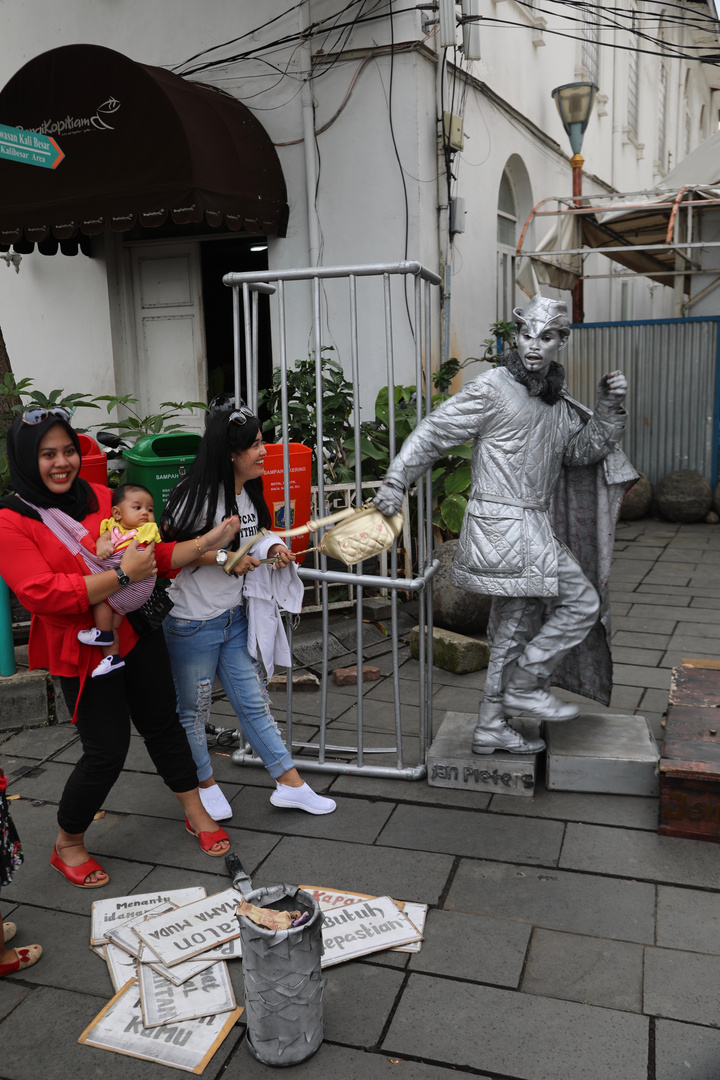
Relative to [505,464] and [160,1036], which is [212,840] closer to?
[160,1036]

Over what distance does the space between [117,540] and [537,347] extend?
69.3 inches

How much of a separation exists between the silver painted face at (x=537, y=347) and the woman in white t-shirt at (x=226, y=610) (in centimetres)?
110

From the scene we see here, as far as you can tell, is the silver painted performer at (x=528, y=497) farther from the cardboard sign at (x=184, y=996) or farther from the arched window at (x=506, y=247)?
the arched window at (x=506, y=247)

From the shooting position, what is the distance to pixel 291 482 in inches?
226

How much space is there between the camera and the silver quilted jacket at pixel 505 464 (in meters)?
3.58

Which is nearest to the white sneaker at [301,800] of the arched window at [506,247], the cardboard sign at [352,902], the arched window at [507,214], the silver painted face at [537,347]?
the cardboard sign at [352,902]

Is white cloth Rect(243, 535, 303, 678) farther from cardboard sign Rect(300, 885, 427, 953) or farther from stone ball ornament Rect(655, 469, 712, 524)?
stone ball ornament Rect(655, 469, 712, 524)

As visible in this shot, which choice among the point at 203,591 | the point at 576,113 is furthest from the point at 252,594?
the point at 576,113

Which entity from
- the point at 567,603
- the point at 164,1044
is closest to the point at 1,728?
the point at 164,1044

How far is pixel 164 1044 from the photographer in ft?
8.00

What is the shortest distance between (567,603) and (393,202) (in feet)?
17.1

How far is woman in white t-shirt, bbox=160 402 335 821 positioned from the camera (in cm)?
336

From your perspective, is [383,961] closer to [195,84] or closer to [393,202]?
[393,202]

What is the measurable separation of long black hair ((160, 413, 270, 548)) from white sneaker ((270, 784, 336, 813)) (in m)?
1.14
